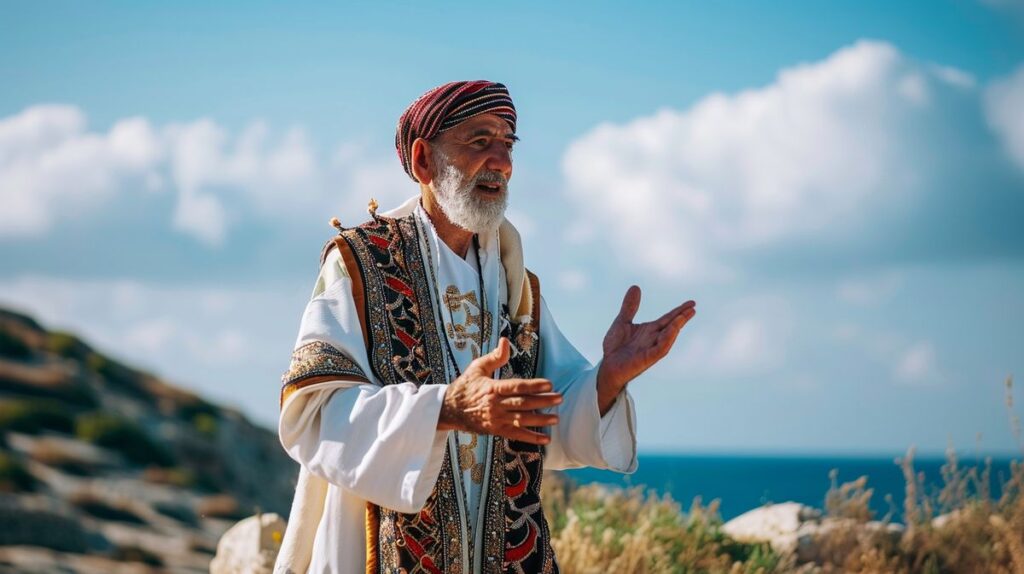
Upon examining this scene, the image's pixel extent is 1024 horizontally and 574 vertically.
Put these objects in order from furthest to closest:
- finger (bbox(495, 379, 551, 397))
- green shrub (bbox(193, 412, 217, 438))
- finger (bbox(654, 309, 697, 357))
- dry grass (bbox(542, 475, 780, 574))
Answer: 1. green shrub (bbox(193, 412, 217, 438))
2. dry grass (bbox(542, 475, 780, 574))
3. finger (bbox(654, 309, 697, 357))
4. finger (bbox(495, 379, 551, 397))

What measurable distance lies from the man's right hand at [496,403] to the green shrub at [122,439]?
1118 inches

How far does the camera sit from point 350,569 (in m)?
3.67

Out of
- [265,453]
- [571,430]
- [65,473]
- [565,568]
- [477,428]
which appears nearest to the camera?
[477,428]

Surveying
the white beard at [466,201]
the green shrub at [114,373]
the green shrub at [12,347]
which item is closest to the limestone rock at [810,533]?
the white beard at [466,201]

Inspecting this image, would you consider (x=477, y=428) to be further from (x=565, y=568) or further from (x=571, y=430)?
(x=565, y=568)

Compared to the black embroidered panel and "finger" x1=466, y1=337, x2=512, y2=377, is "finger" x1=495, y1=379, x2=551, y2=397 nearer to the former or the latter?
"finger" x1=466, y1=337, x2=512, y2=377

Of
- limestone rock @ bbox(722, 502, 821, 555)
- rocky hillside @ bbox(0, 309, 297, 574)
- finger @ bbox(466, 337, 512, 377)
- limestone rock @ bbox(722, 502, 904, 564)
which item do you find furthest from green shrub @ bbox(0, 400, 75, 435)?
finger @ bbox(466, 337, 512, 377)

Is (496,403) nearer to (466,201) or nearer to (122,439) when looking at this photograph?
(466,201)

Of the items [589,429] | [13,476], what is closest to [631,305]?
[589,429]

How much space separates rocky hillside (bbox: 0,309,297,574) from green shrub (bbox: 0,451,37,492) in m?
0.04

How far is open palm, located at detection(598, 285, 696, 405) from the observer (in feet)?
12.4

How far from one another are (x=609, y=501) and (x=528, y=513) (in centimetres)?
411

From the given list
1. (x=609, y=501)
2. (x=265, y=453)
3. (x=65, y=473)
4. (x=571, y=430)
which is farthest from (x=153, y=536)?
(x=571, y=430)

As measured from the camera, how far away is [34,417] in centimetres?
2992
